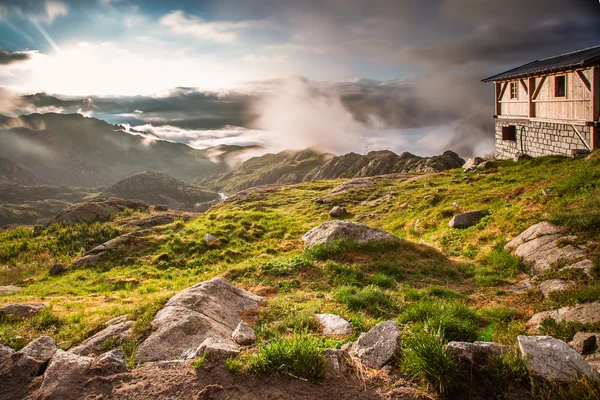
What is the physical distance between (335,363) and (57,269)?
68.2ft

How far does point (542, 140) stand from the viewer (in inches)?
1259

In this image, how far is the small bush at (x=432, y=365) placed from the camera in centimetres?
468

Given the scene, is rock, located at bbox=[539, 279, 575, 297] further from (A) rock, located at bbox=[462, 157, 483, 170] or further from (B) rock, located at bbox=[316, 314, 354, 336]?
(A) rock, located at bbox=[462, 157, 483, 170]

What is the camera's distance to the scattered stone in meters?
10.3

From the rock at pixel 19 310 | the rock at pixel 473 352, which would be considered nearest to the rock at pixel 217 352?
the rock at pixel 473 352

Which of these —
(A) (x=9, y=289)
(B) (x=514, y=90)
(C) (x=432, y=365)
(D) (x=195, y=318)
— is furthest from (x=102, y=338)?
(B) (x=514, y=90)

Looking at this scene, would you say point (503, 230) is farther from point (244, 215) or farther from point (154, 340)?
point (244, 215)

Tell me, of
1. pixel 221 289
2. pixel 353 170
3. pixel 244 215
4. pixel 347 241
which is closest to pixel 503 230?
pixel 347 241

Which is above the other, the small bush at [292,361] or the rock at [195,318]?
the small bush at [292,361]

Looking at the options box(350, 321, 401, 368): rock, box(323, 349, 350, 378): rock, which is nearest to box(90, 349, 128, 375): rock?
box(323, 349, 350, 378): rock

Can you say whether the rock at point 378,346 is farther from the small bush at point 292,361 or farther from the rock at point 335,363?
the small bush at point 292,361

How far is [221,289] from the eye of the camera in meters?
10.2

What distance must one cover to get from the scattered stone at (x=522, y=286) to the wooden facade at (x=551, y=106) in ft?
71.3

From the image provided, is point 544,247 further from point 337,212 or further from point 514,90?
point 514,90
